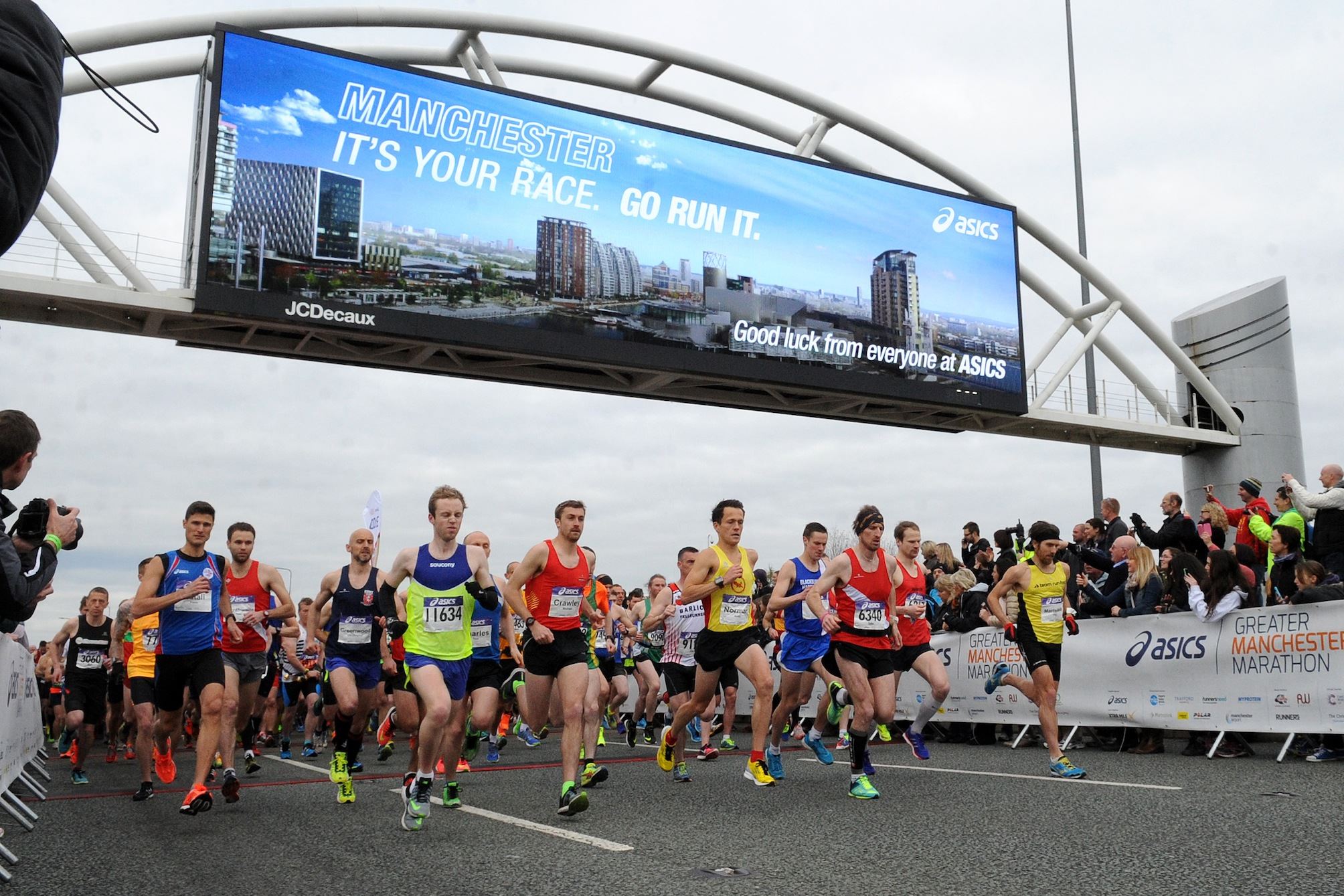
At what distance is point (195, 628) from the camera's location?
8008mm

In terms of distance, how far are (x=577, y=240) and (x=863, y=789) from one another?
12542 millimetres

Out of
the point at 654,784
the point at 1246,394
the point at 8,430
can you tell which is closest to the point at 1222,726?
the point at 654,784

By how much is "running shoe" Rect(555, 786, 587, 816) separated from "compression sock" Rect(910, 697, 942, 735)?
473 centimetres

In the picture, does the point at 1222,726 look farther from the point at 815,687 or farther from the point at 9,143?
the point at 9,143

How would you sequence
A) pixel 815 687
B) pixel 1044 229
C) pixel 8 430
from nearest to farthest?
pixel 8 430, pixel 815 687, pixel 1044 229

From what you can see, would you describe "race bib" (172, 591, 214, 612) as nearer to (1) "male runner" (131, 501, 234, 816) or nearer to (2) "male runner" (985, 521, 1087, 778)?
(1) "male runner" (131, 501, 234, 816)

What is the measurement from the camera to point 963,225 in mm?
22672

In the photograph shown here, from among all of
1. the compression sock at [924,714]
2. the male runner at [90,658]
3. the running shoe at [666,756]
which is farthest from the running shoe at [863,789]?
the male runner at [90,658]

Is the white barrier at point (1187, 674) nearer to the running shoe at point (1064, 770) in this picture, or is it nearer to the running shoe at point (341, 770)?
the running shoe at point (1064, 770)

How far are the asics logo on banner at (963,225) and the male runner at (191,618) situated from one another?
678 inches

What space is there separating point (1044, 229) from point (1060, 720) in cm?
1579

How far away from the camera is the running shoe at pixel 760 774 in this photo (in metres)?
8.54

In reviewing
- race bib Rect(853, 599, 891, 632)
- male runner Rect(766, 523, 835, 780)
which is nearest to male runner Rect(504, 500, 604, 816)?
race bib Rect(853, 599, 891, 632)

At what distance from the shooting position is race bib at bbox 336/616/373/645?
8992 mm
